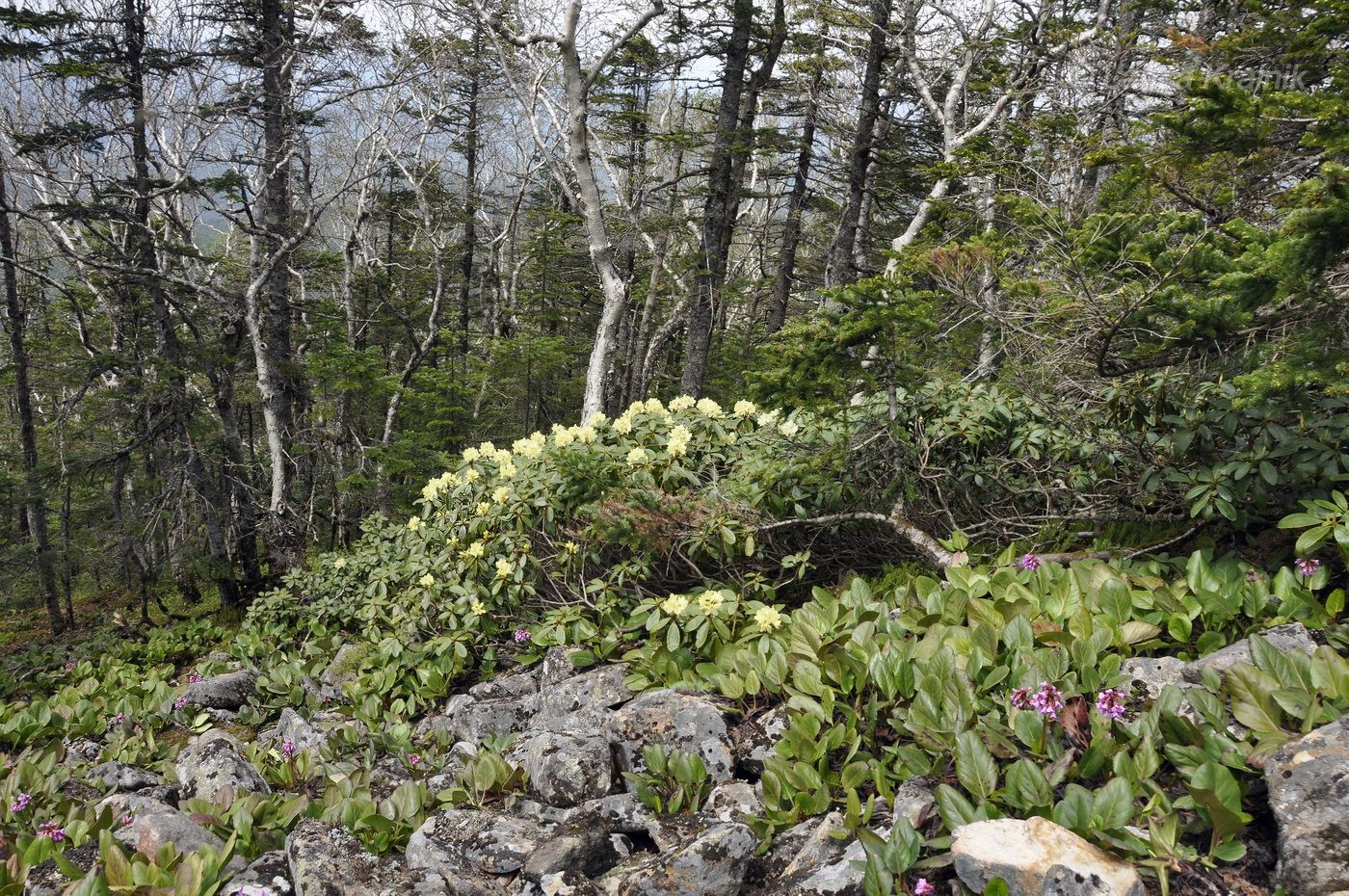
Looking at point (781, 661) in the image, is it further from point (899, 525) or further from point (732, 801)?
point (899, 525)

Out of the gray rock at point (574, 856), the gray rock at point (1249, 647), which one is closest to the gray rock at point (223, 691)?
the gray rock at point (574, 856)

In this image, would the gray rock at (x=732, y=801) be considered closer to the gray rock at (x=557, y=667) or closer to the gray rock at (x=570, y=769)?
the gray rock at (x=570, y=769)

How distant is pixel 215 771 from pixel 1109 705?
402 cm

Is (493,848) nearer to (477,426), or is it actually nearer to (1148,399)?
(1148,399)

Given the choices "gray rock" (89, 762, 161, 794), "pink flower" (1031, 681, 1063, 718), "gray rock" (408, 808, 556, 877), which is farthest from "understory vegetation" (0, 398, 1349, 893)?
"gray rock" (408, 808, 556, 877)

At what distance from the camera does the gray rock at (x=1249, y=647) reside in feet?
7.93

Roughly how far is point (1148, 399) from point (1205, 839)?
2093 mm

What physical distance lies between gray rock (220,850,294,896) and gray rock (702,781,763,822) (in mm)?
1525

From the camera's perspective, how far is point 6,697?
8.33 meters

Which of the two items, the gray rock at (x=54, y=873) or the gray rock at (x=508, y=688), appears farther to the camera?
the gray rock at (x=508, y=688)

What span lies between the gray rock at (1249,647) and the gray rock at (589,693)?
96.0 inches

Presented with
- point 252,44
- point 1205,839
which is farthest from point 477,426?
point 1205,839

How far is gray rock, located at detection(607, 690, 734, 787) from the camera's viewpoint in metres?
2.95

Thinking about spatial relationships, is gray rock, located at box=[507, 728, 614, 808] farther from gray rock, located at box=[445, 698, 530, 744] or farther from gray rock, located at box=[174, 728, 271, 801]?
gray rock, located at box=[174, 728, 271, 801]
